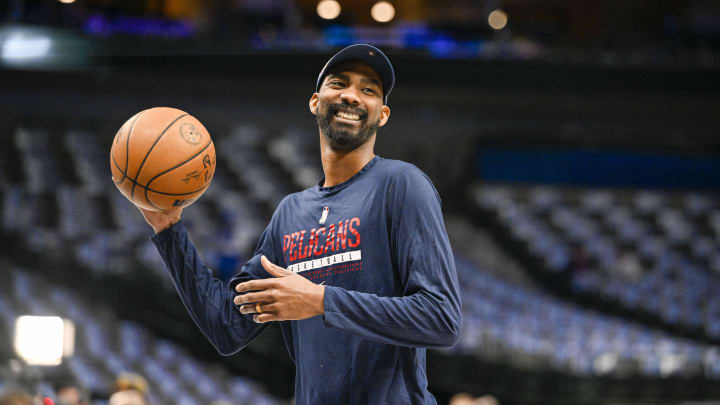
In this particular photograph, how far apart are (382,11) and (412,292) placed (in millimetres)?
11055

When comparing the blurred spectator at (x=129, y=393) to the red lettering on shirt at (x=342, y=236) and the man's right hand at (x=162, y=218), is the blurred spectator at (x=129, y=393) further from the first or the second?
the red lettering on shirt at (x=342, y=236)

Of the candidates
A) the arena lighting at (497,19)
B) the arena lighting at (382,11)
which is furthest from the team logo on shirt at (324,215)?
the arena lighting at (497,19)

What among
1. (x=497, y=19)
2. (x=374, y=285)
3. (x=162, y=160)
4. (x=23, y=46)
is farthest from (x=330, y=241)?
(x=497, y=19)

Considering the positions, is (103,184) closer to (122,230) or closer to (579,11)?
(122,230)

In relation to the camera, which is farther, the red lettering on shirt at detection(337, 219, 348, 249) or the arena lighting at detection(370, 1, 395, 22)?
the arena lighting at detection(370, 1, 395, 22)

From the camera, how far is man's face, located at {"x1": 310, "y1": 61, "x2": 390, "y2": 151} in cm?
165

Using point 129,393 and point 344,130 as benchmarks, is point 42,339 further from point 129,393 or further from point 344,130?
point 344,130

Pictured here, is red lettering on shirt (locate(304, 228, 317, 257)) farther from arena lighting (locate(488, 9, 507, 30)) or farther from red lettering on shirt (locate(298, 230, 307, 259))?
arena lighting (locate(488, 9, 507, 30))

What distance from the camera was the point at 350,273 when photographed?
1567 millimetres

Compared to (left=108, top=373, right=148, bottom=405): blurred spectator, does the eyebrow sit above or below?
above

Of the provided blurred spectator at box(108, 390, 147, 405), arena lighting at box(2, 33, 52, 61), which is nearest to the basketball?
blurred spectator at box(108, 390, 147, 405)

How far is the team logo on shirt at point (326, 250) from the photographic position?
1.57m

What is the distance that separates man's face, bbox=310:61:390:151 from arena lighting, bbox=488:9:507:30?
1076 cm

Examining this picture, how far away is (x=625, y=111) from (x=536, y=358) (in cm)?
629
